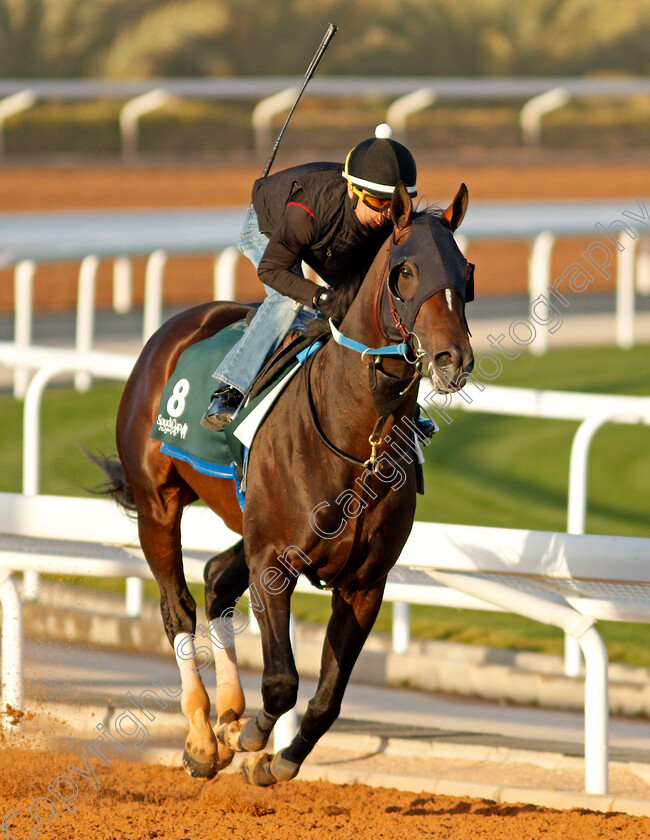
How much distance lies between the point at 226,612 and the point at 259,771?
0.85 metres

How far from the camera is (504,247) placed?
16.0 metres

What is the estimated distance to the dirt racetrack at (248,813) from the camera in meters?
3.90

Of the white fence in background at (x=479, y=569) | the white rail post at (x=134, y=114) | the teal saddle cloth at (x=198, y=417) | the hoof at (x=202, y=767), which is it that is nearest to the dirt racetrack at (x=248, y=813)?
the hoof at (x=202, y=767)

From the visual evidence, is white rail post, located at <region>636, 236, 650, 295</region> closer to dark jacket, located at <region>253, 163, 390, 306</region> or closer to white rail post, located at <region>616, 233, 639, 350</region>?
white rail post, located at <region>616, 233, 639, 350</region>

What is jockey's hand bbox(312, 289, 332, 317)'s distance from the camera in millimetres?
3787

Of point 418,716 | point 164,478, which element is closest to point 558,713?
point 418,716

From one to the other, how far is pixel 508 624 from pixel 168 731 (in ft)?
7.11

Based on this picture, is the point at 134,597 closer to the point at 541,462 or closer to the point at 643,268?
the point at 541,462

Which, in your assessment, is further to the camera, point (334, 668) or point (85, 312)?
point (85, 312)

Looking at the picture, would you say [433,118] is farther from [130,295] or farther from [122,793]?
[122,793]

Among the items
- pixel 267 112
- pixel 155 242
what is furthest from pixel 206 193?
pixel 155 242

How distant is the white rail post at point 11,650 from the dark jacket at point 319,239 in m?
1.53

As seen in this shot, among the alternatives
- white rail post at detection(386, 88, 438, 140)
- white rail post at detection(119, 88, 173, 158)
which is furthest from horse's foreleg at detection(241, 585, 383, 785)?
white rail post at detection(386, 88, 438, 140)

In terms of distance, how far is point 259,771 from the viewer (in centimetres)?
411
